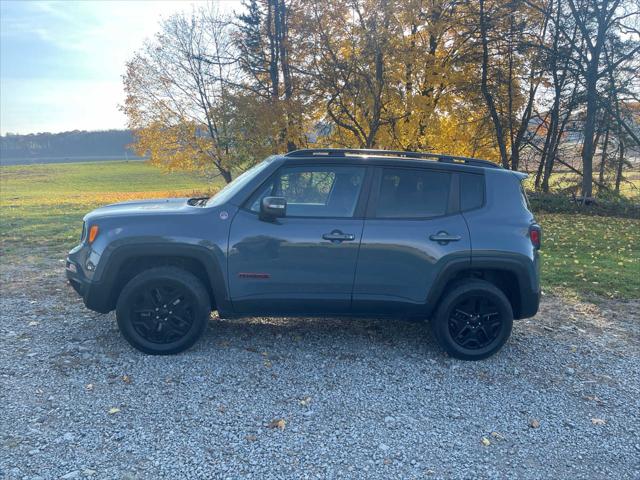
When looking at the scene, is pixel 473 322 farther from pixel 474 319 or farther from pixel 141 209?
pixel 141 209

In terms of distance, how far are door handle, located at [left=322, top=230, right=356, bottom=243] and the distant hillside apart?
254ft

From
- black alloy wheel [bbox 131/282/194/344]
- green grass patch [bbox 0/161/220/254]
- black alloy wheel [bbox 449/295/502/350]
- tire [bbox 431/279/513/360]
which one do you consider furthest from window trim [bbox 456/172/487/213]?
green grass patch [bbox 0/161/220/254]

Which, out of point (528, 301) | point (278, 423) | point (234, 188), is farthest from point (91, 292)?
point (528, 301)

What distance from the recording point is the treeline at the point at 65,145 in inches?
3000

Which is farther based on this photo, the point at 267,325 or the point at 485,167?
the point at 267,325

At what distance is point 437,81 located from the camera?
16.0m

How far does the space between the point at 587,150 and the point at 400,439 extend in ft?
63.0

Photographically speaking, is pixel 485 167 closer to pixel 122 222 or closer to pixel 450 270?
pixel 450 270

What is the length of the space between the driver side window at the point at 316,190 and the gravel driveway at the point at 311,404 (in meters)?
1.32

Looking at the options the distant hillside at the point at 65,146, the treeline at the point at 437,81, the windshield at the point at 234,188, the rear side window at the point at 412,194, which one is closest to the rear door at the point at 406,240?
the rear side window at the point at 412,194

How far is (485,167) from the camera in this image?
4398 mm

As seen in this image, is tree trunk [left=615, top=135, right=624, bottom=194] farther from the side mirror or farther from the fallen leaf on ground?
the fallen leaf on ground

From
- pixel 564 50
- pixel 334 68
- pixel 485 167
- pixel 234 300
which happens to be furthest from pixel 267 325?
pixel 564 50

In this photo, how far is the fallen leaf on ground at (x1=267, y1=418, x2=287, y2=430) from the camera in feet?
10.6
